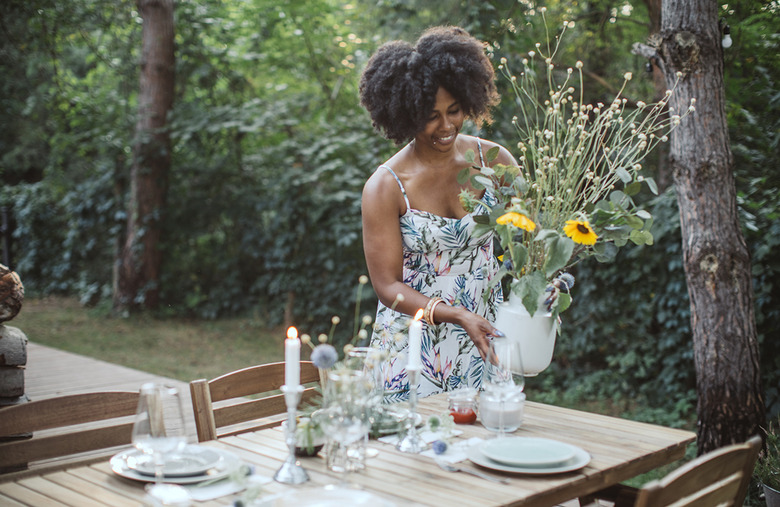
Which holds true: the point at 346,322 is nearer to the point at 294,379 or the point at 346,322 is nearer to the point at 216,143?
the point at 216,143

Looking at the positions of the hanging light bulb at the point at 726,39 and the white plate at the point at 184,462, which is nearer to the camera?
the white plate at the point at 184,462

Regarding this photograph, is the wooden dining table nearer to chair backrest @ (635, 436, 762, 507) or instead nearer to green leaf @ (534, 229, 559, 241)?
chair backrest @ (635, 436, 762, 507)

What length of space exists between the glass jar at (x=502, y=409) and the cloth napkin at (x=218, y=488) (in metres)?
0.54

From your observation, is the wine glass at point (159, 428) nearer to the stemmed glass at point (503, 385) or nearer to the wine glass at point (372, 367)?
the wine glass at point (372, 367)

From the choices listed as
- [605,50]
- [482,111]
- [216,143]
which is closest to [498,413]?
[482,111]

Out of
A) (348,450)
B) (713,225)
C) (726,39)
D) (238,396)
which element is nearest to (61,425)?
(238,396)

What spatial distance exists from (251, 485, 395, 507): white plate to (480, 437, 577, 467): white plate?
318 mm

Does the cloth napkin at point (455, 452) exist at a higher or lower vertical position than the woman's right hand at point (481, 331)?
lower

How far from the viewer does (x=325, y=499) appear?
1342 mm

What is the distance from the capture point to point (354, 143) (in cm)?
623

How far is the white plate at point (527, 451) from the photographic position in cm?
153

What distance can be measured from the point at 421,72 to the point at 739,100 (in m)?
2.83

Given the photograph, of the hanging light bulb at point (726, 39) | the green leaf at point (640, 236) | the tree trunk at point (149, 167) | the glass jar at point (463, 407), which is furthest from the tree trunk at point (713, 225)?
the tree trunk at point (149, 167)

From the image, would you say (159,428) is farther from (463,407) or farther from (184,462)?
(463,407)
